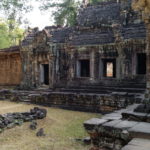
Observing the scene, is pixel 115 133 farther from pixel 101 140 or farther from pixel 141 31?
pixel 141 31

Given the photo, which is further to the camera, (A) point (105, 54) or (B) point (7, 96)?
(B) point (7, 96)

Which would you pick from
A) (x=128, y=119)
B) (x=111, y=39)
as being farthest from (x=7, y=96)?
(x=128, y=119)

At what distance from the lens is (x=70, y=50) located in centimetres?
1474

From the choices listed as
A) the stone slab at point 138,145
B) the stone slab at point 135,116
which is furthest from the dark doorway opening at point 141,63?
the stone slab at point 138,145

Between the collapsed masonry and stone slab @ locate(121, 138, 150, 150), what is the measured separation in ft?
19.5

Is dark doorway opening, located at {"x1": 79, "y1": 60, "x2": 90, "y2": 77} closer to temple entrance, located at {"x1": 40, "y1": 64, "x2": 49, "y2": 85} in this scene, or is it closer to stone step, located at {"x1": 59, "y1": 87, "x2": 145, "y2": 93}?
stone step, located at {"x1": 59, "y1": 87, "x2": 145, "y2": 93}

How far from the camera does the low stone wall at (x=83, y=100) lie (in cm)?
1049

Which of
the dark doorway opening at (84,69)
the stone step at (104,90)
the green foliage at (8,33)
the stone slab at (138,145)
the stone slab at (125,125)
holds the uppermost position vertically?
the green foliage at (8,33)

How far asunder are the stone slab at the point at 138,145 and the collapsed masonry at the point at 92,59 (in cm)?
593

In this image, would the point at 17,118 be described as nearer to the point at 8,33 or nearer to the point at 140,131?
the point at 140,131

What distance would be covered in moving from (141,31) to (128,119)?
26.5 feet

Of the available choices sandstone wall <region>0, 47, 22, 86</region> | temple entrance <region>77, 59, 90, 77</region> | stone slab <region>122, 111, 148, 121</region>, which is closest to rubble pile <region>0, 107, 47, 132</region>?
stone slab <region>122, 111, 148, 121</region>

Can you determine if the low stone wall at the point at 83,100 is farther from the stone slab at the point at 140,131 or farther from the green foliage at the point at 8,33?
the green foliage at the point at 8,33

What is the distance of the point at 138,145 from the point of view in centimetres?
384
